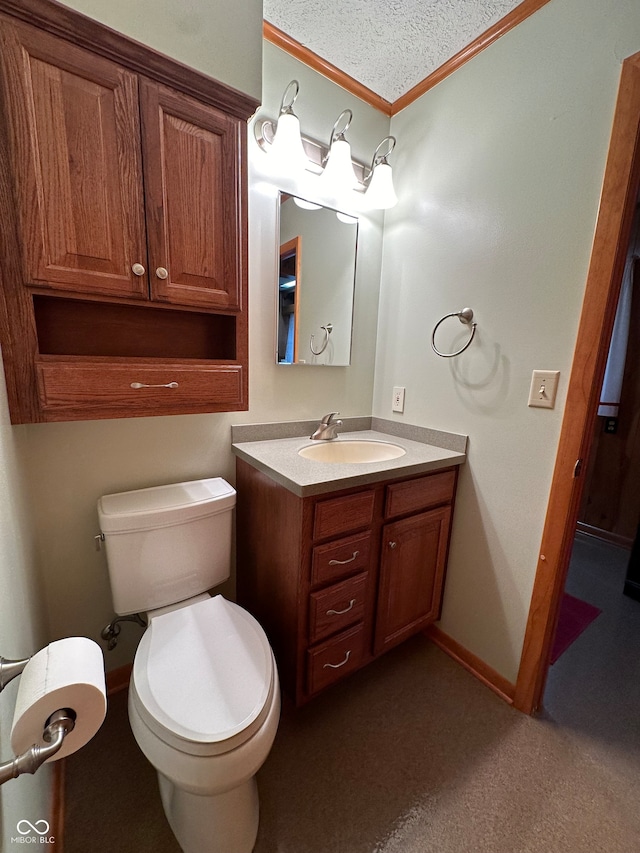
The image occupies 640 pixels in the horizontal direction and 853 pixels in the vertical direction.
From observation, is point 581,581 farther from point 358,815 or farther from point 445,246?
point 445,246

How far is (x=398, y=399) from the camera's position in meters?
1.76

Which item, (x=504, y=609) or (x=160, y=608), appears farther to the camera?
(x=504, y=609)

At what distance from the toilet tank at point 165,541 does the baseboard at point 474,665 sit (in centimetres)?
105

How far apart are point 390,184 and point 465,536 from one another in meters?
1.56

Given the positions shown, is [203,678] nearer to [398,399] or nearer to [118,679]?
[118,679]

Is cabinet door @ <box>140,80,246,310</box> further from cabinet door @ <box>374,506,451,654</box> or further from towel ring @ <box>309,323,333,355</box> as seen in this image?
cabinet door @ <box>374,506,451,654</box>

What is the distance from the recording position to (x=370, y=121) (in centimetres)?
162

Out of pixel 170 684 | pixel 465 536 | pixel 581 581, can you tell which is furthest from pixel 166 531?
pixel 581 581

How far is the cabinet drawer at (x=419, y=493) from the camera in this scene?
4.23 feet

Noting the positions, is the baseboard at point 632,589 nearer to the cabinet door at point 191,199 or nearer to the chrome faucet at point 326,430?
the chrome faucet at point 326,430

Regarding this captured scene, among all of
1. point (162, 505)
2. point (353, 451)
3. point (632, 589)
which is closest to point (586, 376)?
point (353, 451)

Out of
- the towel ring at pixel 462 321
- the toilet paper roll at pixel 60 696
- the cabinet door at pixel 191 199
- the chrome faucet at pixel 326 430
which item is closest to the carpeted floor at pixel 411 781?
the toilet paper roll at pixel 60 696

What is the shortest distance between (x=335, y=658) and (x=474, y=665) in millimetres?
680

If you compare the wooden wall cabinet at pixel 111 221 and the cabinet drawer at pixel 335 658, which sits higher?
the wooden wall cabinet at pixel 111 221
